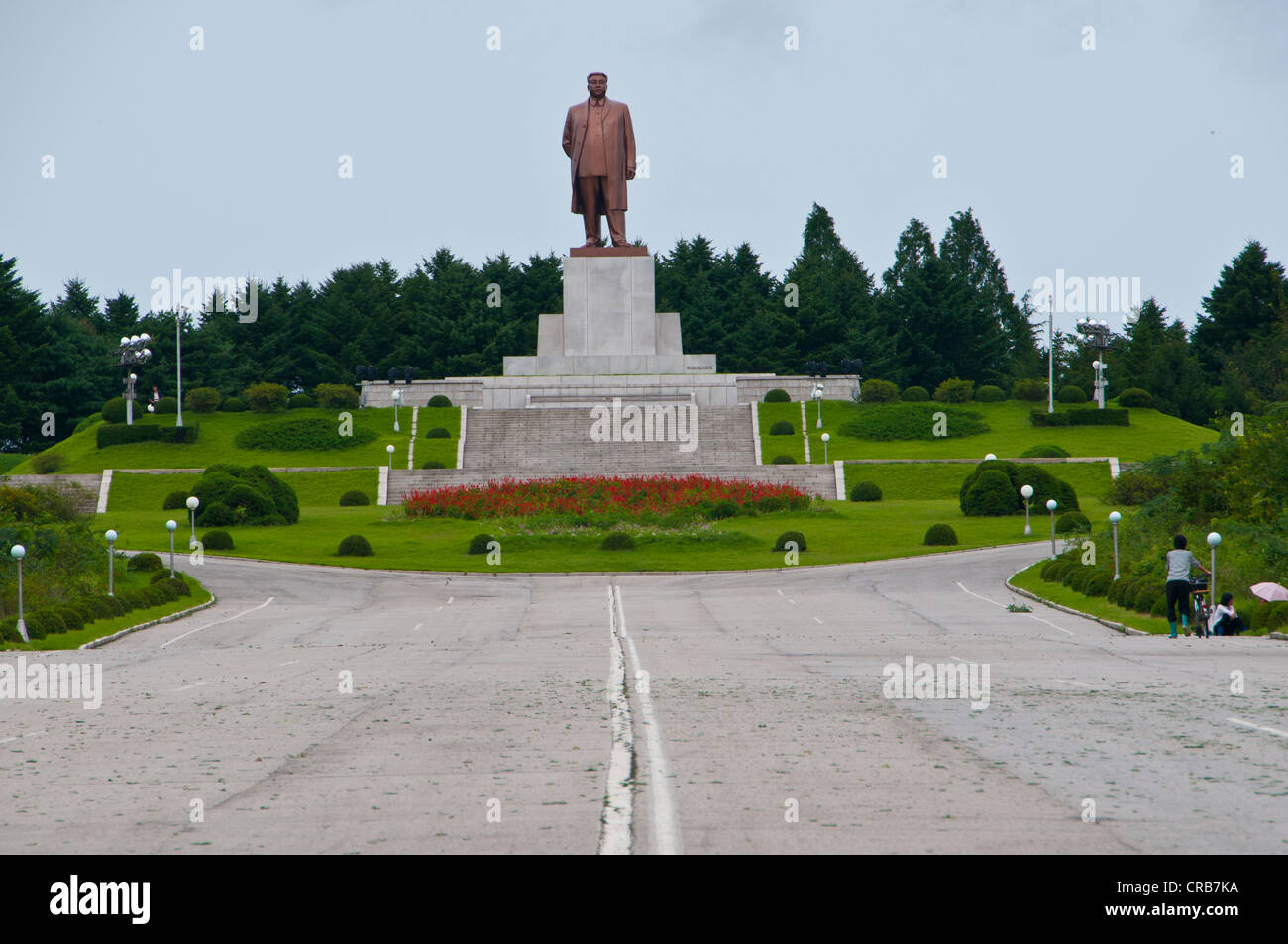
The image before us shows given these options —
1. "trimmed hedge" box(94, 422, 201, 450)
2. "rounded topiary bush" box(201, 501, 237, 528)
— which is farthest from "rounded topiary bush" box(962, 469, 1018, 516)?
"trimmed hedge" box(94, 422, 201, 450)

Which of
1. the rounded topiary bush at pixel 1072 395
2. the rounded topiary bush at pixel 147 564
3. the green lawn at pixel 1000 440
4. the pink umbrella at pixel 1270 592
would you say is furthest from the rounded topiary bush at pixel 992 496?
Result: the rounded topiary bush at pixel 1072 395

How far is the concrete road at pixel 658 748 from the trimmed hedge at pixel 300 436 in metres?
38.6

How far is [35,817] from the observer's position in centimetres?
693

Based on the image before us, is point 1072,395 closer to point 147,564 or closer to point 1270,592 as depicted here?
point 1270,592

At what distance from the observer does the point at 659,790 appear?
7.34m

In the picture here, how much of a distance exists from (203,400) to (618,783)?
6173 cm

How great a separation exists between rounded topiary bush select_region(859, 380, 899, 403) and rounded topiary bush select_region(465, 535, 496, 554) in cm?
3505

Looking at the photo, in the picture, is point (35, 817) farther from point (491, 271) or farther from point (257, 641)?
point (491, 271)

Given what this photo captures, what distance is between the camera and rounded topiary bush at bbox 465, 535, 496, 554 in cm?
3578

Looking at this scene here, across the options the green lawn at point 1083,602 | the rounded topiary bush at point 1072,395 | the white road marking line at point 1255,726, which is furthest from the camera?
the rounded topiary bush at point 1072,395

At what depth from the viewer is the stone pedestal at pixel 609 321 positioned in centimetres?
5941

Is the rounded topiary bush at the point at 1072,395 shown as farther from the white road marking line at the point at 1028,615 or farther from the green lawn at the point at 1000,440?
the white road marking line at the point at 1028,615

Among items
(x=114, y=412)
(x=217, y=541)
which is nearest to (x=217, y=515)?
(x=217, y=541)
